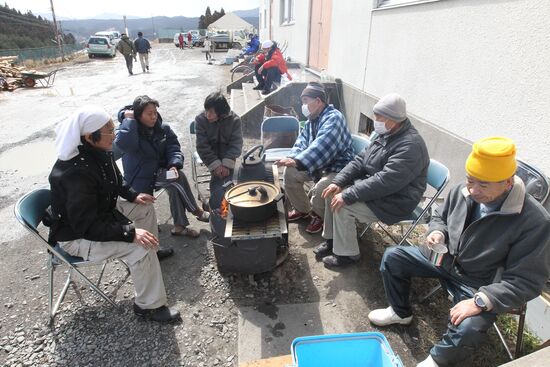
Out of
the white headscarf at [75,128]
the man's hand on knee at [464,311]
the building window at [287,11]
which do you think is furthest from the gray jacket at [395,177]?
the building window at [287,11]

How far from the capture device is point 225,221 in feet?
9.67

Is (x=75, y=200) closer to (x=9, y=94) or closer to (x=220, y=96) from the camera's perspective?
(x=220, y=96)

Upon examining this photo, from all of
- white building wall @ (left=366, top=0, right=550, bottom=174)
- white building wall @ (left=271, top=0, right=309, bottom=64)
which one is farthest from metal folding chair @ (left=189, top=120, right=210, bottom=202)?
white building wall @ (left=271, top=0, right=309, bottom=64)

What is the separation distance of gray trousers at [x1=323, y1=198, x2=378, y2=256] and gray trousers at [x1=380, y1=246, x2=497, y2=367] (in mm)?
572

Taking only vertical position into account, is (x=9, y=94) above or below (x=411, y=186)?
below

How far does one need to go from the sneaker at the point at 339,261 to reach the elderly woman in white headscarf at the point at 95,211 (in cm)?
158

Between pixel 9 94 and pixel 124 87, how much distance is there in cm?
454

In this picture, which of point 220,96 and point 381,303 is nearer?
point 381,303

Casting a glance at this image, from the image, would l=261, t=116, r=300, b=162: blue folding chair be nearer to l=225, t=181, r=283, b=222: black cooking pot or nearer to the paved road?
l=225, t=181, r=283, b=222: black cooking pot

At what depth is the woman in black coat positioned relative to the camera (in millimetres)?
3590

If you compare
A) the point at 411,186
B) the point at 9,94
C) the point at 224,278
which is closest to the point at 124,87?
the point at 9,94

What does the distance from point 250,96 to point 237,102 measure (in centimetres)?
48

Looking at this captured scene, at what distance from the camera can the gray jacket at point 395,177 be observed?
2871mm

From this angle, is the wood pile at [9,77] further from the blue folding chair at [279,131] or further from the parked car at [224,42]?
the parked car at [224,42]
